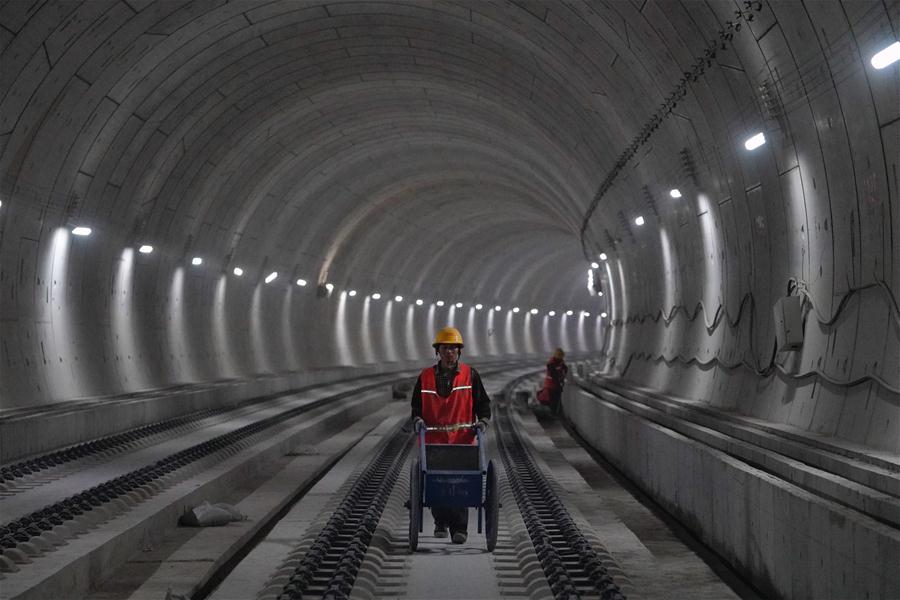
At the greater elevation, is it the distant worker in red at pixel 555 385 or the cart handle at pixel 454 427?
the distant worker in red at pixel 555 385

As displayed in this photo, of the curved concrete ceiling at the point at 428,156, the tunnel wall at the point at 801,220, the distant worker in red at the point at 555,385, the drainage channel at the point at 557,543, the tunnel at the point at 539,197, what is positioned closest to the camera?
the drainage channel at the point at 557,543

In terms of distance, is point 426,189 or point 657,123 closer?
point 657,123

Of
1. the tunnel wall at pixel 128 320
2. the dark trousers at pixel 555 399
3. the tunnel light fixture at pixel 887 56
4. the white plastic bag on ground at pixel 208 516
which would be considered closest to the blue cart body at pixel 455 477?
the white plastic bag on ground at pixel 208 516

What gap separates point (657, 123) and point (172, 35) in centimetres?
726

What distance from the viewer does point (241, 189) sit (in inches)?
1089

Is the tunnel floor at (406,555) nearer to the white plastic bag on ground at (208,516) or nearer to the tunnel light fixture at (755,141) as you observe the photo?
the white plastic bag on ground at (208,516)

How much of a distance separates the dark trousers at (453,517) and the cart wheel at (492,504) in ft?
1.08

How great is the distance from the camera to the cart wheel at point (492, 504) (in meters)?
9.22

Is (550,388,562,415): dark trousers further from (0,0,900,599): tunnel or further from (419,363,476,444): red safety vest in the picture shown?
(419,363,476,444): red safety vest

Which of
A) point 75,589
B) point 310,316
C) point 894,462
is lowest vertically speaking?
point 75,589

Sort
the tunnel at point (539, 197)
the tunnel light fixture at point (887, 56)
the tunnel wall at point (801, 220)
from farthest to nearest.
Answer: the tunnel at point (539, 197)
the tunnel wall at point (801, 220)
the tunnel light fixture at point (887, 56)

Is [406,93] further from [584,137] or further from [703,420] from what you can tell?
[703,420]

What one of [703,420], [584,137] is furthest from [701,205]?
[584,137]

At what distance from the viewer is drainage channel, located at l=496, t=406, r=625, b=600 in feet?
26.6
